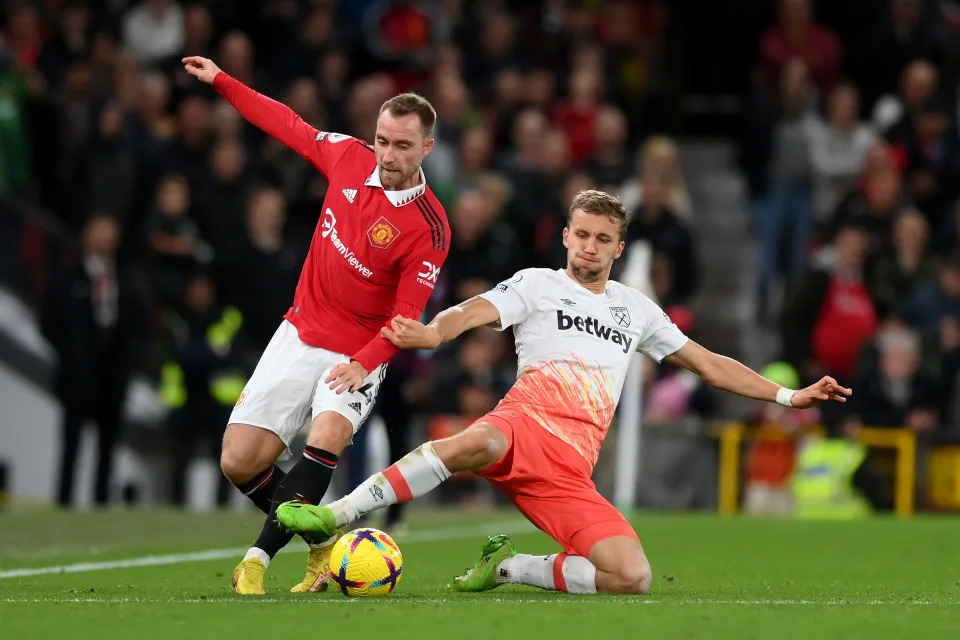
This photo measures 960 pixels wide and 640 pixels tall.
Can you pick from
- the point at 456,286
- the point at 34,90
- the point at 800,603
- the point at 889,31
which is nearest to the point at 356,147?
the point at 800,603

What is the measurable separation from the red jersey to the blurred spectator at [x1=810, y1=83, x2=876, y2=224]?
991cm

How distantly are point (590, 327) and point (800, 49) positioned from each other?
450 inches

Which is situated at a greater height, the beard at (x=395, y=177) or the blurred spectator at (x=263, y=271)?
the blurred spectator at (x=263, y=271)

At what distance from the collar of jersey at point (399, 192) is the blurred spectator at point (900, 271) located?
28.9 feet

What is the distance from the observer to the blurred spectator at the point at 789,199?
664 inches

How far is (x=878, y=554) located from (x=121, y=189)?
8.26 meters

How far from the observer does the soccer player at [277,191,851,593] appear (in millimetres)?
7230

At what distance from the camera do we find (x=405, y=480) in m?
6.99

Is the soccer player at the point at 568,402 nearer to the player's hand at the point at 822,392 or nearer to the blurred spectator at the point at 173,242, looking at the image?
the player's hand at the point at 822,392

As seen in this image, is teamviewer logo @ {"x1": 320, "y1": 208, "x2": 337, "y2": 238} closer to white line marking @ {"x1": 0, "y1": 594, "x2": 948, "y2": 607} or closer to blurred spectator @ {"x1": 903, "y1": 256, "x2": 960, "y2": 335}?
white line marking @ {"x1": 0, "y1": 594, "x2": 948, "y2": 607}

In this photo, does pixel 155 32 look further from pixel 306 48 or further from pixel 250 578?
pixel 250 578

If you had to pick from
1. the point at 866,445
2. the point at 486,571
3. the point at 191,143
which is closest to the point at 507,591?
the point at 486,571

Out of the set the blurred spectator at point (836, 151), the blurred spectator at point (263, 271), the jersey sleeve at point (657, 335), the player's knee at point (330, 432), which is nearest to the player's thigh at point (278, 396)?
the player's knee at point (330, 432)

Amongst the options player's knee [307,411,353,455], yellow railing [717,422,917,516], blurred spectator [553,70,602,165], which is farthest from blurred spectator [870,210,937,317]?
player's knee [307,411,353,455]
